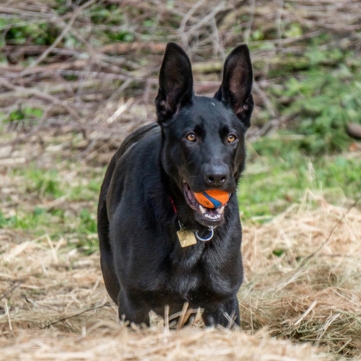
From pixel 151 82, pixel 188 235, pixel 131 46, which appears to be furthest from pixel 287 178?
pixel 188 235

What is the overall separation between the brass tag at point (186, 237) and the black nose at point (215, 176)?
17.0 inches

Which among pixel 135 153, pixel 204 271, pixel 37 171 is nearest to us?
pixel 204 271

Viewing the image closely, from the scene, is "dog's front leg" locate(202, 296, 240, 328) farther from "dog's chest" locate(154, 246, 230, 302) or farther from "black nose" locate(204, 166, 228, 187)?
"black nose" locate(204, 166, 228, 187)

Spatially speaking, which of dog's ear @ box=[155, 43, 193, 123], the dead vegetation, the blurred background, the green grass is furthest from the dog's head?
the dead vegetation

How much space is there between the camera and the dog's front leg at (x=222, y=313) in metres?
4.71

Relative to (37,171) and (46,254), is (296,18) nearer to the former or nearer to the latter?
(37,171)

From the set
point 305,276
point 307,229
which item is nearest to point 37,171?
point 307,229

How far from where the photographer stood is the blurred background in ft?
32.7

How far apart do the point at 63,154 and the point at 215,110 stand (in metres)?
6.12

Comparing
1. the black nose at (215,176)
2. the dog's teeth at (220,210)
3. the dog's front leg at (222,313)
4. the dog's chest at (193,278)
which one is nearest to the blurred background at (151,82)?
the dog's front leg at (222,313)

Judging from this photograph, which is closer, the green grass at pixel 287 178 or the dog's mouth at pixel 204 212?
the dog's mouth at pixel 204 212

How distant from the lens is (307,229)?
727cm

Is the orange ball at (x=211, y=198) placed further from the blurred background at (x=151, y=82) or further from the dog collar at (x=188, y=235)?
the blurred background at (x=151, y=82)

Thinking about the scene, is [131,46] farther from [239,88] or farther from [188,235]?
[188,235]
